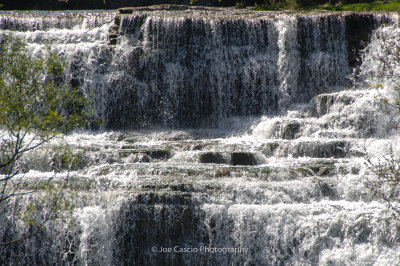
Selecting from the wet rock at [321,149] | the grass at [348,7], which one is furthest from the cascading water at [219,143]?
the grass at [348,7]

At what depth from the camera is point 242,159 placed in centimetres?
1506

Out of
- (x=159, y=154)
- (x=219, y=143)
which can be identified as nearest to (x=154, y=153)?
(x=159, y=154)

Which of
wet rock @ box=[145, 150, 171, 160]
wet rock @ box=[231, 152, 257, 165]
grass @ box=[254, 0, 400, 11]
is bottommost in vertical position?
wet rock @ box=[231, 152, 257, 165]

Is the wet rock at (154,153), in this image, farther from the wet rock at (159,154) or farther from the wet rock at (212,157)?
the wet rock at (212,157)

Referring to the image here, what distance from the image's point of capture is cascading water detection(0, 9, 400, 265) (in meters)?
11.1

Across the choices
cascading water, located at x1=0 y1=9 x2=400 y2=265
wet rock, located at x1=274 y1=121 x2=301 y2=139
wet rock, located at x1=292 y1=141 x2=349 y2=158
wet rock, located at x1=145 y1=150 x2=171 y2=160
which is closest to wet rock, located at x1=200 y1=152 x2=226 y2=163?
cascading water, located at x1=0 y1=9 x2=400 y2=265

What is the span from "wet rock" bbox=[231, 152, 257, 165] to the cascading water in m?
0.11

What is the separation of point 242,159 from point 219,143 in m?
2.07

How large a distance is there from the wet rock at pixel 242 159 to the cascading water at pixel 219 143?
11 cm

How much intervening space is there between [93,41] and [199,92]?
5.35 m

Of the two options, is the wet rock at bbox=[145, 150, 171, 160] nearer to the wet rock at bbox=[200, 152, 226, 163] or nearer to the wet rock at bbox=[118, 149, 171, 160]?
the wet rock at bbox=[118, 149, 171, 160]

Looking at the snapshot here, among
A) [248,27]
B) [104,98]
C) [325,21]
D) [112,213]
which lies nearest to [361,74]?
[325,21]

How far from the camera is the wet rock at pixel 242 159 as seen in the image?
15.0 meters

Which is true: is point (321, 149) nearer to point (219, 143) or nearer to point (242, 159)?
point (242, 159)
